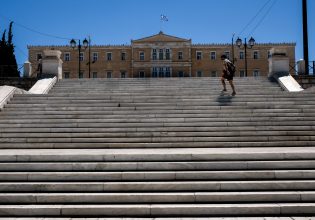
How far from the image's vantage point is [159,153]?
6.89 m

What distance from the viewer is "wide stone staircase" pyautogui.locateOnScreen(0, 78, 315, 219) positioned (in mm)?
5609

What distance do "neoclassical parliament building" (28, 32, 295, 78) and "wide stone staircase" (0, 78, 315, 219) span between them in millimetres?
47735

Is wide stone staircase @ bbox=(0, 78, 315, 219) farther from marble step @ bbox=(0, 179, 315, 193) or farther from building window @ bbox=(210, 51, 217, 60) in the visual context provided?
building window @ bbox=(210, 51, 217, 60)

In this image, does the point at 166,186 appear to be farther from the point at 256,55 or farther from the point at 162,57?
the point at 256,55

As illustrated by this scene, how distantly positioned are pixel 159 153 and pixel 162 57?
5671 cm

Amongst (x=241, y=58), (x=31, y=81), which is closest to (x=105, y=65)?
Answer: (x=241, y=58)

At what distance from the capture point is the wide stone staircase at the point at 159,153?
18.4 ft

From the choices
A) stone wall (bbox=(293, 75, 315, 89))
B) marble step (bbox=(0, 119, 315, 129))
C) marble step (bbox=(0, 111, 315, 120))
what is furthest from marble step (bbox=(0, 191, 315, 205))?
stone wall (bbox=(293, 75, 315, 89))

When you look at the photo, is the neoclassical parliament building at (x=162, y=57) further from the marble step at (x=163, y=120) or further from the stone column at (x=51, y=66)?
the marble step at (x=163, y=120)

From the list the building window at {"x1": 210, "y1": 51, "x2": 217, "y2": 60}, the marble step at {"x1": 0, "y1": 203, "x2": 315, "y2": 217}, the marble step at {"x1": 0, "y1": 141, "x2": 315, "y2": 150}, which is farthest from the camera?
the building window at {"x1": 210, "y1": 51, "x2": 217, "y2": 60}

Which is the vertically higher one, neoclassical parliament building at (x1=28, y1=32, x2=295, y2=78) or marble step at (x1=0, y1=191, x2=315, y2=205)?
neoclassical parliament building at (x1=28, y1=32, x2=295, y2=78)

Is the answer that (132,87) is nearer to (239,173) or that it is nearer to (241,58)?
(239,173)

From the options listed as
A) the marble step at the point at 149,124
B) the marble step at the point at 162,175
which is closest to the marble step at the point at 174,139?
the marble step at the point at 149,124

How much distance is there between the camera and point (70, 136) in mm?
9227
